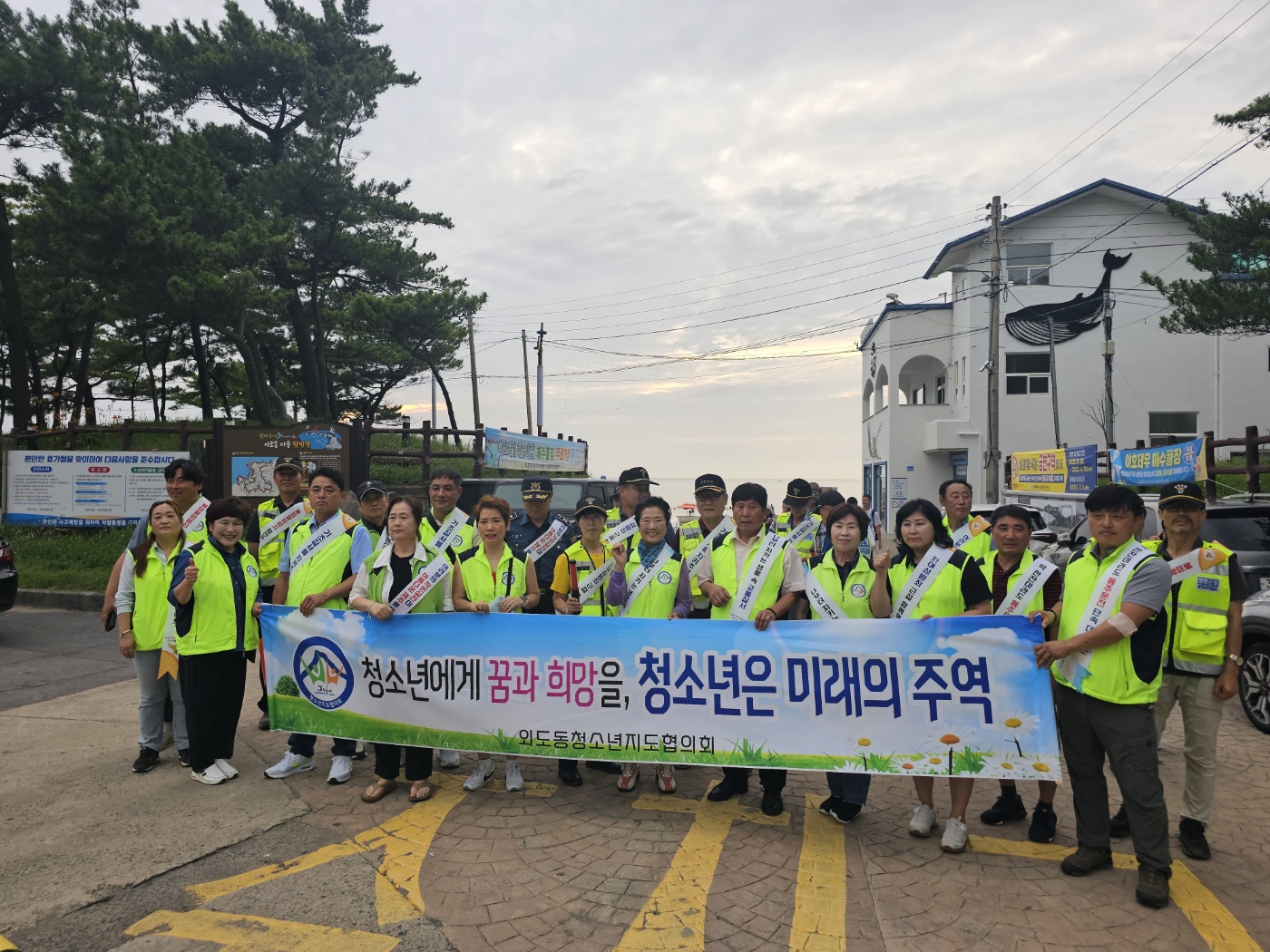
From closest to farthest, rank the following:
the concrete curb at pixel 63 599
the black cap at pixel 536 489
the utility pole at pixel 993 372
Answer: the black cap at pixel 536 489 → the concrete curb at pixel 63 599 → the utility pole at pixel 993 372

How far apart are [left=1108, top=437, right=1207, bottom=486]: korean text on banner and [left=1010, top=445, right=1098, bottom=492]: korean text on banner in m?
0.45

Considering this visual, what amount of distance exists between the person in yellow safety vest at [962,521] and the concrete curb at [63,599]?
10.9m

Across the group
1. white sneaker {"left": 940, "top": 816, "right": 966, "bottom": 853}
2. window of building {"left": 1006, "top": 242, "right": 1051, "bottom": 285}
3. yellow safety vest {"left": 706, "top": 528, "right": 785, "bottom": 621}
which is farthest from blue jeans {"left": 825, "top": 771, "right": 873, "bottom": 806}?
window of building {"left": 1006, "top": 242, "right": 1051, "bottom": 285}

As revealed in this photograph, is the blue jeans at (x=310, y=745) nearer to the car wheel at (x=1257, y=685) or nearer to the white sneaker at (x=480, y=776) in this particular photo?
the white sneaker at (x=480, y=776)

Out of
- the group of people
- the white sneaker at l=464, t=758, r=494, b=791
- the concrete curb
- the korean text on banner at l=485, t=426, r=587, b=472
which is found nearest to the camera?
the group of people

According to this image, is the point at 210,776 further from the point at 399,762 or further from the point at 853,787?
the point at 853,787

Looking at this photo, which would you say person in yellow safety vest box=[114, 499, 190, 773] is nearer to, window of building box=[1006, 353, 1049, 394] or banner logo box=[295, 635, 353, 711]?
banner logo box=[295, 635, 353, 711]

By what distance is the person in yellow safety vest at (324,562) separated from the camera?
15.7ft

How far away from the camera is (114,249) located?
1612 centimetres

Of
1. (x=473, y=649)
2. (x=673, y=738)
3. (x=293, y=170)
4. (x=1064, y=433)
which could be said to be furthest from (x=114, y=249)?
(x=1064, y=433)

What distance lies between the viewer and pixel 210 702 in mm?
4680

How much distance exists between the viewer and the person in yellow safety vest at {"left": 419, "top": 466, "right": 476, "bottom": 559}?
496cm

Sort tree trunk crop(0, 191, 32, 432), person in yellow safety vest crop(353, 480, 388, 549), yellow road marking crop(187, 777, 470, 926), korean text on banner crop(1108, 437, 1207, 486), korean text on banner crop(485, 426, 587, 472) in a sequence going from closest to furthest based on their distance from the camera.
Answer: yellow road marking crop(187, 777, 470, 926) < person in yellow safety vest crop(353, 480, 388, 549) < korean text on banner crop(1108, 437, 1207, 486) < korean text on banner crop(485, 426, 587, 472) < tree trunk crop(0, 191, 32, 432)

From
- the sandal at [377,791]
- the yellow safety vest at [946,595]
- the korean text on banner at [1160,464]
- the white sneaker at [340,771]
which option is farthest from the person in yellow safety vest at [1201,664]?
the korean text on banner at [1160,464]
